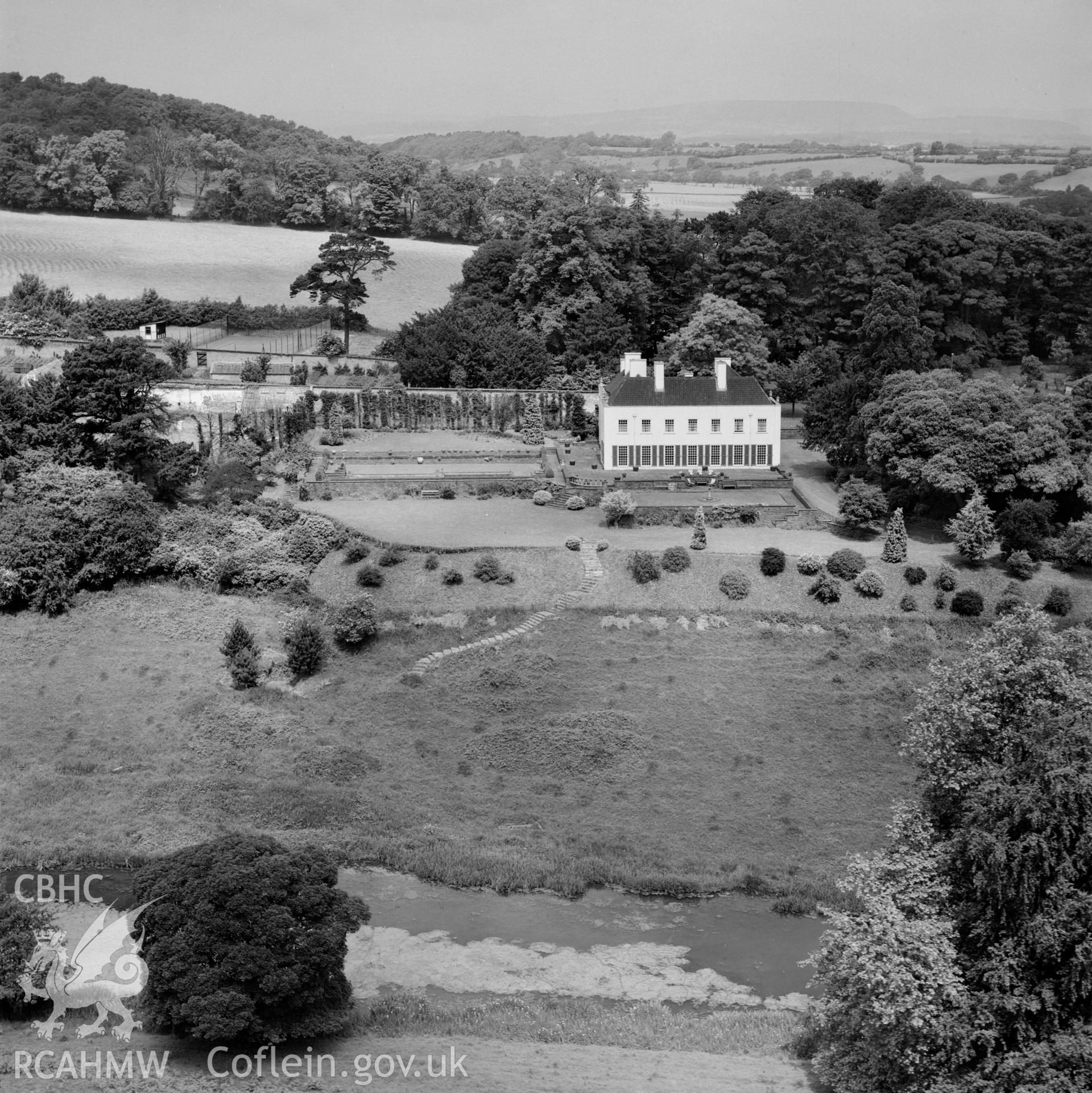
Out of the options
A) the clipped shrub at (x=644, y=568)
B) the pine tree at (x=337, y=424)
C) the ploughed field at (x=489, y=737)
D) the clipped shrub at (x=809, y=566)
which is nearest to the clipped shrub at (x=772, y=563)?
the clipped shrub at (x=809, y=566)

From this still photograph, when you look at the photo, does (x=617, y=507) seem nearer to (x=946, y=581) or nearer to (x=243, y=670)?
(x=946, y=581)

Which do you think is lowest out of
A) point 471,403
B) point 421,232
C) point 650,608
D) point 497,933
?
point 497,933

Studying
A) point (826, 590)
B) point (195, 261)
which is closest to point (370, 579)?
point (826, 590)

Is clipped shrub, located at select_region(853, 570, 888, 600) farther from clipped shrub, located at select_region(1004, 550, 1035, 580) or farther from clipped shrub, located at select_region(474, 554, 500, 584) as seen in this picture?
clipped shrub, located at select_region(474, 554, 500, 584)

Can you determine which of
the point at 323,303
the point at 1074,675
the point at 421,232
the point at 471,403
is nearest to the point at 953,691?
the point at 1074,675

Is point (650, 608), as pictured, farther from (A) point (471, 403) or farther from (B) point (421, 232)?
(B) point (421, 232)

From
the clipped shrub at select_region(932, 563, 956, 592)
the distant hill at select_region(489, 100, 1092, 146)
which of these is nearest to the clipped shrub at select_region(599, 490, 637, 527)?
the clipped shrub at select_region(932, 563, 956, 592)

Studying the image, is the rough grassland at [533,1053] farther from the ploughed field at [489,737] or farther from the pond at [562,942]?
the ploughed field at [489,737]
